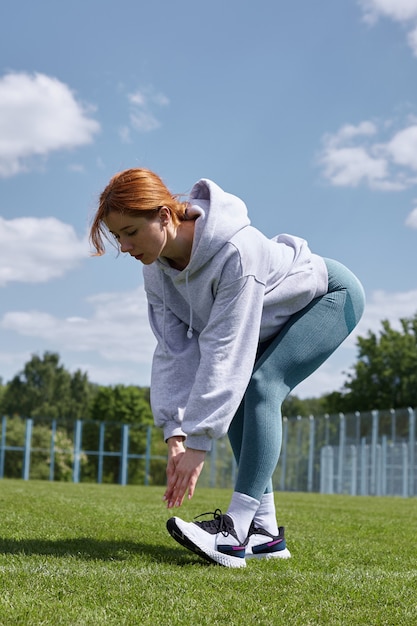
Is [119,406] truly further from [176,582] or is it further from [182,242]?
[176,582]

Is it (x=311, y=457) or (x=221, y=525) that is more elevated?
(x=221, y=525)

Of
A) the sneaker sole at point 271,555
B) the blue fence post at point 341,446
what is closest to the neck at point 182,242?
the sneaker sole at point 271,555

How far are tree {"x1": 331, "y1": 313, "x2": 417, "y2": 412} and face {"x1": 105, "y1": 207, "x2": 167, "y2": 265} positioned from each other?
44899 mm

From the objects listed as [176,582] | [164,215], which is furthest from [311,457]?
[176,582]

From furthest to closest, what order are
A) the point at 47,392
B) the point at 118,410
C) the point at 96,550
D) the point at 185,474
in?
1. the point at 47,392
2. the point at 118,410
3. the point at 96,550
4. the point at 185,474

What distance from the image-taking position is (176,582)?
8.94 ft

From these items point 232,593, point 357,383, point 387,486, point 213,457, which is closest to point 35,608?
point 232,593

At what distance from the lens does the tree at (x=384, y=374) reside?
46969 mm

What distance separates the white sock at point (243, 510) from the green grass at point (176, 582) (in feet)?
0.51

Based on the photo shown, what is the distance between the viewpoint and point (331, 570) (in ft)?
10.6

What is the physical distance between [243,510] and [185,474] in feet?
1.20

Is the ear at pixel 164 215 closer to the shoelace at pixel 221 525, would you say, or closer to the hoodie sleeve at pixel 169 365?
the hoodie sleeve at pixel 169 365

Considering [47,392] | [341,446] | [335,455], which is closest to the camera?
[341,446]

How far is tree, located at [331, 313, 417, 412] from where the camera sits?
1849 inches
